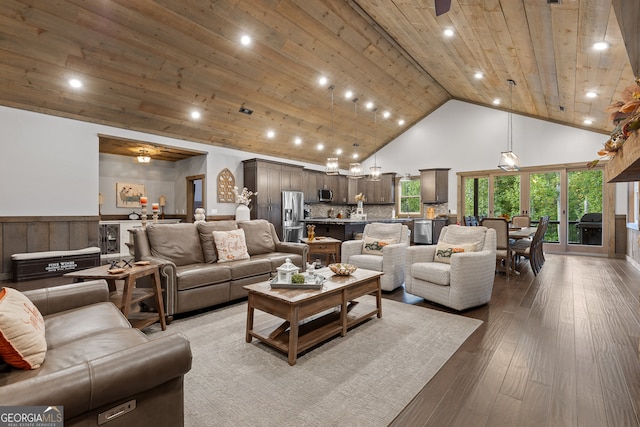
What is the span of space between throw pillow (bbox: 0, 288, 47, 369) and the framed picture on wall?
8488 mm

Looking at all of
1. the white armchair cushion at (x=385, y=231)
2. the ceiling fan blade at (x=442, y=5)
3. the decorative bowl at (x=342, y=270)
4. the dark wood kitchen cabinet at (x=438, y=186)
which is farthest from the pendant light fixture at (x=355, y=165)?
the ceiling fan blade at (x=442, y=5)

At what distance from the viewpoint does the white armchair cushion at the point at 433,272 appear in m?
3.44

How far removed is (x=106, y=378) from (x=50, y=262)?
18.3 feet

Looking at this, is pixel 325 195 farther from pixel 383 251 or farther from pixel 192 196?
pixel 383 251

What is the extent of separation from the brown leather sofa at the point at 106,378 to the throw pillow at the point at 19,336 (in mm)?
49

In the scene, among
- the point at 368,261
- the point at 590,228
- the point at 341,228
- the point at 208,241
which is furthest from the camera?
the point at 590,228

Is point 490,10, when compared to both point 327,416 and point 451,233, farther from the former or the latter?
point 327,416

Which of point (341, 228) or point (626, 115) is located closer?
point (626, 115)

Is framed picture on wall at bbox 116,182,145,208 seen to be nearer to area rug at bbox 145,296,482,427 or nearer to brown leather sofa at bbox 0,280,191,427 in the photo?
area rug at bbox 145,296,482,427

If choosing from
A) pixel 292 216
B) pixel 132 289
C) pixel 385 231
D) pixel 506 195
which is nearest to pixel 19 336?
pixel 132 289

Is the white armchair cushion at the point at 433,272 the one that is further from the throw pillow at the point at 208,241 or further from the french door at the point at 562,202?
the french door at the point at 562,202

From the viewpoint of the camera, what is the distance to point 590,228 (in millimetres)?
7414

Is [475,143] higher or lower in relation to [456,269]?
higher

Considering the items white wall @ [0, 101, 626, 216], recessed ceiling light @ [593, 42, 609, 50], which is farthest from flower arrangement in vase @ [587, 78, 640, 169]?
white wall @ [0, 101, 626, 216]
